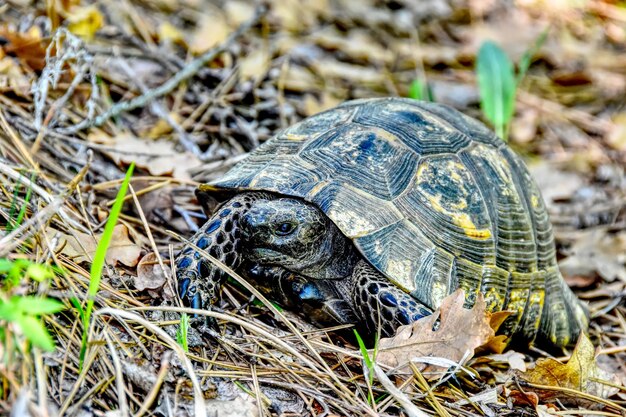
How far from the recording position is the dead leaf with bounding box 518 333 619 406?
9.46 ft

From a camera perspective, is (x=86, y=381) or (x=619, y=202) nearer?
(x=86, y=381)

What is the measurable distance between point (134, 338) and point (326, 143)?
1.47 meters

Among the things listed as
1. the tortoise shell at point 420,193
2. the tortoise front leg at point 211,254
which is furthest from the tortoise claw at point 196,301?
the tortoise shell at point 420,193

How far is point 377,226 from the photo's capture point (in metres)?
3.00

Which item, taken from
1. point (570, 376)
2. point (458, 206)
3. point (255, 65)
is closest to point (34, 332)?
point (458, 206)

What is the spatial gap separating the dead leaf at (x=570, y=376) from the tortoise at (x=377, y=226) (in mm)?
475

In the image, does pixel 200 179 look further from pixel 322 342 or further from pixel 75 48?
pixel 322 342

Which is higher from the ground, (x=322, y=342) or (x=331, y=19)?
(x=331, y=19)

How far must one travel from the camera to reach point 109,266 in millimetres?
2826

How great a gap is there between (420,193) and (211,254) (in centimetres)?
111

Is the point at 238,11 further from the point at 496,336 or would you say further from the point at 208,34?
the point at 496,336

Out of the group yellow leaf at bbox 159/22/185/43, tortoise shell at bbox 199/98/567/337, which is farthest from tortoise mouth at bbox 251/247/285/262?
yellow leaf at bbox 159/22/185/43

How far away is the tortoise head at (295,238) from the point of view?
2982 mm

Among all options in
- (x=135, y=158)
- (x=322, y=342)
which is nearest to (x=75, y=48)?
(x=135, y=158)
